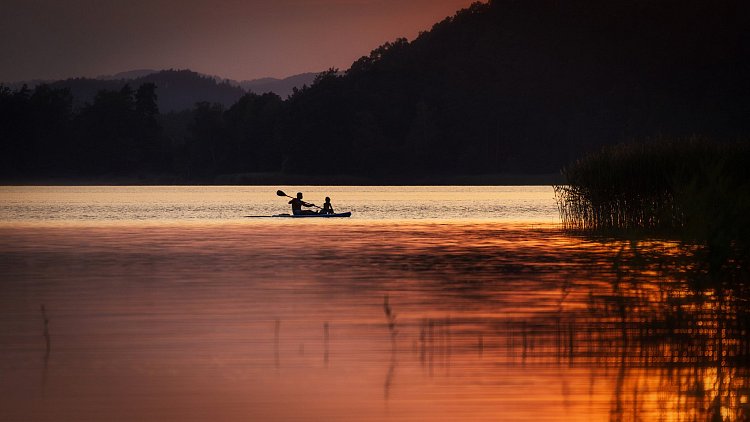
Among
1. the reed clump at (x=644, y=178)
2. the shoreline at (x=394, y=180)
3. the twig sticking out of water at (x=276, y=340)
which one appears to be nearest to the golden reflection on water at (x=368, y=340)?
the twig sticking out of water at (x=276, y=340)

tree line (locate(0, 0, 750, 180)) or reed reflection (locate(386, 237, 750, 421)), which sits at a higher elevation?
tree line (locate(0, 0, 750, 180))

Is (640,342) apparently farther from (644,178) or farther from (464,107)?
(464,107)

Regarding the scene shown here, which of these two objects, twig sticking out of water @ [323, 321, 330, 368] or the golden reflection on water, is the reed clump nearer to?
the golden reflection on water

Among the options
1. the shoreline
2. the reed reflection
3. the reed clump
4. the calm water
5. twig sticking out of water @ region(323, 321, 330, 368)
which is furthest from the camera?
the shoreline

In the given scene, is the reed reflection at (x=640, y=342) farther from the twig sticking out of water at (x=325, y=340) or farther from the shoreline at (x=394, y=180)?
the shoreline at (x=394, y=180)

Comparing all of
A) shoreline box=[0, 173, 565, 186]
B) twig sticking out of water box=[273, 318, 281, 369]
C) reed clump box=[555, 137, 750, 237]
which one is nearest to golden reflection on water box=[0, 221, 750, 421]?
twig sticking out of water box=[273, 318, 281, 369]

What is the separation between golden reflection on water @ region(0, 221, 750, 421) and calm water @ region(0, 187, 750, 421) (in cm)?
4

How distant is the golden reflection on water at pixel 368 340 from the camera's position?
1109 centimetres

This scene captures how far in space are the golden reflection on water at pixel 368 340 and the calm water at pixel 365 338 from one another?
0.04 metres

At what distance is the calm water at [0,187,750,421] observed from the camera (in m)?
11.1

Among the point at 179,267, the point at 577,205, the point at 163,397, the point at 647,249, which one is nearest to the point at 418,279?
the point at 179,267

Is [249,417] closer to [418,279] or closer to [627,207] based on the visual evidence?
[418,279]

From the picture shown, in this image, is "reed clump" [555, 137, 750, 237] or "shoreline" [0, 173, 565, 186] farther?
"shoreline" [0, 173, 565, 186]

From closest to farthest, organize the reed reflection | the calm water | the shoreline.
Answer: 1. the calm water
2. the reed reflection
3. the shoreline
